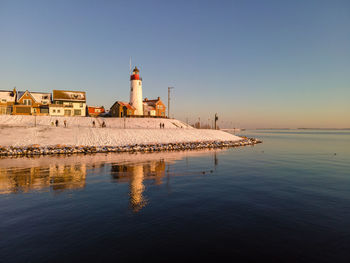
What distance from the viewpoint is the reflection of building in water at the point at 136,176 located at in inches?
567

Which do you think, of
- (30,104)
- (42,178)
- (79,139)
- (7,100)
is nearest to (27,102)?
(30,104)

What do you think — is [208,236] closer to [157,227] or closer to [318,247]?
[157,227]

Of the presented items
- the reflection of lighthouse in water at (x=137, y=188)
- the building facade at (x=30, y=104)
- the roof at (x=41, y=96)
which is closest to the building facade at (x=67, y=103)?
the building facade at (x=30, y=104)

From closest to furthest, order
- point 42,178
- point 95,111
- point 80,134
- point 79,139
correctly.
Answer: point 42,178, point 79,139, point 80,134, point 95,111

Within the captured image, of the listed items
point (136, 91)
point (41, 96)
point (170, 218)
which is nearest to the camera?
A: point (170, 218)

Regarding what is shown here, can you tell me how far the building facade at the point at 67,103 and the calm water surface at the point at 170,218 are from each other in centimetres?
5612

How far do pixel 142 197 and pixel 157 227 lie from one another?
4.66 metres

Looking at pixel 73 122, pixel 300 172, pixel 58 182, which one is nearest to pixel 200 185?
pixel 58 182

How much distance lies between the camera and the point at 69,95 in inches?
2899

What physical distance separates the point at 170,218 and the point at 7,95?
81630mm

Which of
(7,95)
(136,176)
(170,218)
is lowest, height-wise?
(170,218)

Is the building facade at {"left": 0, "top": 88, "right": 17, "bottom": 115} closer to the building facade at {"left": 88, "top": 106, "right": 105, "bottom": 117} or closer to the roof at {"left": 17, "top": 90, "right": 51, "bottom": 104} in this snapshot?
the roof at {"left": 17, "top": 90, "right": 51, "bottom": 104}

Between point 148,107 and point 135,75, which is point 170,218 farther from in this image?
point 148,107

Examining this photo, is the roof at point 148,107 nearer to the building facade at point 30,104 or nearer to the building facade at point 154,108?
the building facade at point 154,108
